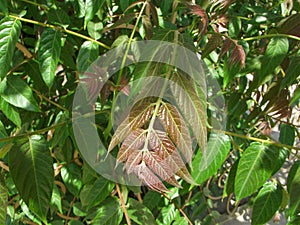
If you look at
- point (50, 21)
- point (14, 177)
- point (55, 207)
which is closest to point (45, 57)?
point (50, 21)

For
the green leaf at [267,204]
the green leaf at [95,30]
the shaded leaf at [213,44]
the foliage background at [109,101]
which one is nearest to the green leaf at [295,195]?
the foliage background at [109,101]

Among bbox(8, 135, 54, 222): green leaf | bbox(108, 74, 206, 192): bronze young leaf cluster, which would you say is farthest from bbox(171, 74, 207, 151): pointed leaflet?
bbox(8, 135, 54, 222): green leaf

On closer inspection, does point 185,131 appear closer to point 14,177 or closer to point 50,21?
point 14,177

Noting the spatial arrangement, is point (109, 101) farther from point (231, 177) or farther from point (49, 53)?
point (231, 177)

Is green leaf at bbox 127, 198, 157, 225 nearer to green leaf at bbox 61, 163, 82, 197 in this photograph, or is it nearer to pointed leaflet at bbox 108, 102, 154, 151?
green leaf at bbox 61, 163, 82, 197

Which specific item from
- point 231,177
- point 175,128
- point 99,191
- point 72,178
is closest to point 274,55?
point 231,177

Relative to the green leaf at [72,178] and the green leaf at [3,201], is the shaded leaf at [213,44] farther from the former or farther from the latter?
the green leaf at [72,178]
